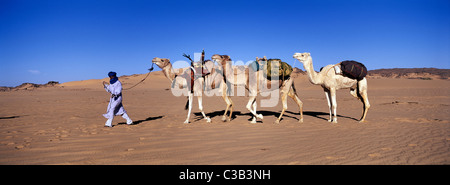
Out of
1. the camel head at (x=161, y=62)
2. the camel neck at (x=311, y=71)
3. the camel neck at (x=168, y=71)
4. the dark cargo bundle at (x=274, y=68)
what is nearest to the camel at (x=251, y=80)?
the dark cargo bundle at (x=274, y=68)

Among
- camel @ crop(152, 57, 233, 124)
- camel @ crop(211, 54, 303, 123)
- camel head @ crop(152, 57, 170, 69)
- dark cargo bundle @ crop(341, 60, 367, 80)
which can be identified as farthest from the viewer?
camel @ crop(211, 54, 303, 123)

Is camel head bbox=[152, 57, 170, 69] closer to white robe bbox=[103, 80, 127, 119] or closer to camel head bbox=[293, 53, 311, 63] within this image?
white robe bbox=[103, 80, 127, 119]

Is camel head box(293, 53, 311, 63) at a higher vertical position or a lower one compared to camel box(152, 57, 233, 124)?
higher

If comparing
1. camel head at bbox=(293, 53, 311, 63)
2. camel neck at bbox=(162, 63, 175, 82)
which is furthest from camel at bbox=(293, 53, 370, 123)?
camel neck at bbox=(162, 63, 175, 82)

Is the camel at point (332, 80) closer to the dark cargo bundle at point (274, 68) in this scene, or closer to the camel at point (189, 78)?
the dark cargo bundle at point (274, 68)

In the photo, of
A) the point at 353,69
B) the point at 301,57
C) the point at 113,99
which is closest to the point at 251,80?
the point at 301,57

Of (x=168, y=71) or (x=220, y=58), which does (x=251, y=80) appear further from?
(x=168, y=71)

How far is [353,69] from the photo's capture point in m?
8.18

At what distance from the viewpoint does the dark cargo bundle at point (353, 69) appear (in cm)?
820

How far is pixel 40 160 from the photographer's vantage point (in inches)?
168

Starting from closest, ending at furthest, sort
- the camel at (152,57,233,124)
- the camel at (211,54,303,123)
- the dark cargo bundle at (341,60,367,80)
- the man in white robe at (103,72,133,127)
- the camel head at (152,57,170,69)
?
the man in white robe at (103,72,133,127), the dark cargo bundle at (341,60,367,80), the camel head at (152,57,170,69), the camel at (152,57,233,124), the camel at (211,54,303,123)

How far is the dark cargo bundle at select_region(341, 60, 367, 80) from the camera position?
323 inches
